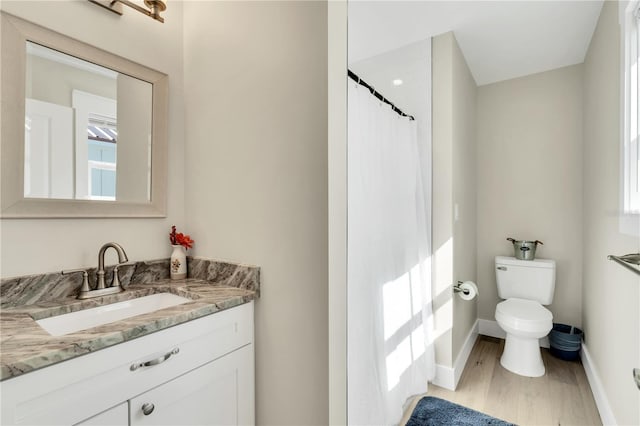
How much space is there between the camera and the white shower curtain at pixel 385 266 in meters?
1.33

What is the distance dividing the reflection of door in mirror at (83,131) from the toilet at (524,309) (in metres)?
2.45

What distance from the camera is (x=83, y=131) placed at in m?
1.16

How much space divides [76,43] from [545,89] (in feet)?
10.6

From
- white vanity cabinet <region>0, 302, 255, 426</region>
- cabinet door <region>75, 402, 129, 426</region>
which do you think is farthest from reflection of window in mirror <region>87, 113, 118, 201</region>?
cabinet door <region>75, 402, 129, 426</region>

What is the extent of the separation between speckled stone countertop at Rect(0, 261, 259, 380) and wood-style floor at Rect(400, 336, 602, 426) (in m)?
1.28

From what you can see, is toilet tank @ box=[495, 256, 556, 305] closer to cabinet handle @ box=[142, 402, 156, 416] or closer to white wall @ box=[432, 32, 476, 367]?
white wall @ box=[432, 32, 476, 367]

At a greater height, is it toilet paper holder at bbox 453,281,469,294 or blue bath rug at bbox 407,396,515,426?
toilet paper holder at bbox 453,281,469,294

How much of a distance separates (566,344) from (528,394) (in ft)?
2.28

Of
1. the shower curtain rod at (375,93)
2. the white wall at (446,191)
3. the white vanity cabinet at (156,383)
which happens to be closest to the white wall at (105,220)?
the white vanity cabinet at (156,383)

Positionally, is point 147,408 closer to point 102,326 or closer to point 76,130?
point 102,326

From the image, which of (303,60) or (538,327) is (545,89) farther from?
(303,60)

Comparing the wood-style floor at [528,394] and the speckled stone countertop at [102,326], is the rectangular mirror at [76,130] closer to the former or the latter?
the speckled stone countertop at [102,326]

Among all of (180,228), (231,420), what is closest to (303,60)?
(180,228)

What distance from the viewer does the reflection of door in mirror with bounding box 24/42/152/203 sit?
41.7 inches
